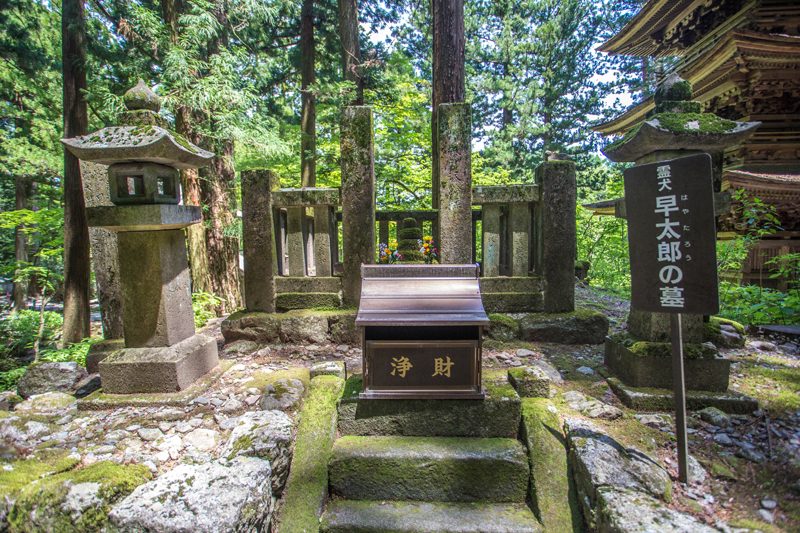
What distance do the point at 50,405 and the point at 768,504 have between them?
5.69 metres

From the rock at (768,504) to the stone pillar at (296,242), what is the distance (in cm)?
469

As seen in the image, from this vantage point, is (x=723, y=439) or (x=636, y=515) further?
(x=723, y=439)

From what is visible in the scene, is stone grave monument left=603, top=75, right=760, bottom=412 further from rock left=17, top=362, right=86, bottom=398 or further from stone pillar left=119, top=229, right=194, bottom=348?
rock left=17, top=362, right=86, bottom=398

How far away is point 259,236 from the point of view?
4945 millimetres

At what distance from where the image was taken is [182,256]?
13.1 ft

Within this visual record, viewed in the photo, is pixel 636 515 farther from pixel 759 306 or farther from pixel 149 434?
pixel 759 306

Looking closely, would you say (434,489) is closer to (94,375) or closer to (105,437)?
(105,437)

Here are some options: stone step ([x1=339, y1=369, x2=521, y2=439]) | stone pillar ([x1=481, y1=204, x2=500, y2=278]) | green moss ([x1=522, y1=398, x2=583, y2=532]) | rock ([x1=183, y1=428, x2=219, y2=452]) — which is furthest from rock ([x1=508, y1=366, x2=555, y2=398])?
rock ([x1=183, y1=428, x2=219, y2=452])

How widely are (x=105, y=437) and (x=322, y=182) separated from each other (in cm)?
922

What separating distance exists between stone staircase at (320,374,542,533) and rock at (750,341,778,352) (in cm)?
408

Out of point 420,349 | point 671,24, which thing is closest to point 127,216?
point 420,349

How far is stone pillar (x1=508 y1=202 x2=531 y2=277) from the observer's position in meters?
5.19

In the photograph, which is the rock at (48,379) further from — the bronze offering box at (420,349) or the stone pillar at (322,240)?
the bronze offering box at (420,349)

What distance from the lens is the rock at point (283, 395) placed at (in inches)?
136
